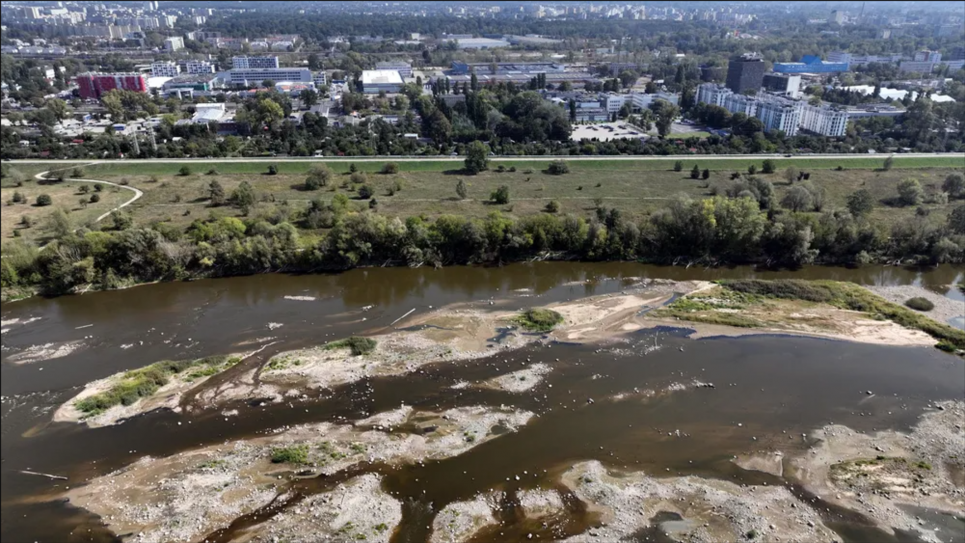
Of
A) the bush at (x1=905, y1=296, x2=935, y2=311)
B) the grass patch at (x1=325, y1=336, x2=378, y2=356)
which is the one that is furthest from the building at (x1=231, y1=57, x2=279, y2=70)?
the bush at (x1=905, y1=296, x2=935, y2=311)

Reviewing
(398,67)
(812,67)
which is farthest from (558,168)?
(812,67)

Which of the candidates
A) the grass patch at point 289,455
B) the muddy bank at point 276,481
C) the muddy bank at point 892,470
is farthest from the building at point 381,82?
the muddy bank at point 892,470

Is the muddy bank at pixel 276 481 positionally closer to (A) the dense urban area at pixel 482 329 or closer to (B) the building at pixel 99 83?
(A) the dense urban area at pixel 482 329

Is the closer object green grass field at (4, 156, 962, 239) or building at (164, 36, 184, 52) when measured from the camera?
green grass field at (4, 156, 962, 239)

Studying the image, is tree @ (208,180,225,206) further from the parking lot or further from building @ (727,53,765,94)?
building @ (727,53,765,94)

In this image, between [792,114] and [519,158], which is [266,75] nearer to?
[519,158]

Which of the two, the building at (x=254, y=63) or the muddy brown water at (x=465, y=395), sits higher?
the building at (x=254, y=63)

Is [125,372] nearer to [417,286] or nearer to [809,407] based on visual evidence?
[417,286]
